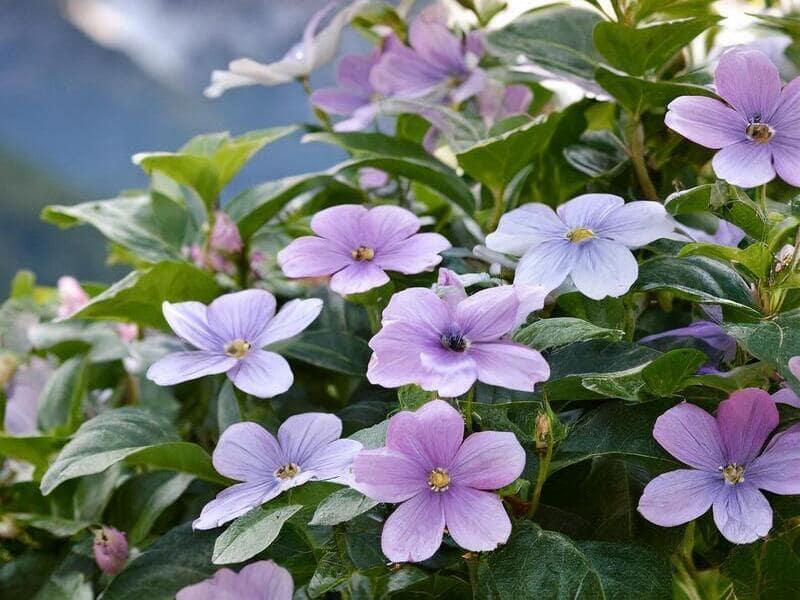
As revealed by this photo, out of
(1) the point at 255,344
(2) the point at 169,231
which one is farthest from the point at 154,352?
(1) the point at 255,344

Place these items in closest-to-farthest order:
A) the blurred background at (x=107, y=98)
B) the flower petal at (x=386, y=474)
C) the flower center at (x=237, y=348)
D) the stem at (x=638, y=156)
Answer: the flower petal at (x=386, y=474)
the flower center at (x=237, y=348)
the stem at (x=638, y=156)
the blurred background at (x=107, y=98)

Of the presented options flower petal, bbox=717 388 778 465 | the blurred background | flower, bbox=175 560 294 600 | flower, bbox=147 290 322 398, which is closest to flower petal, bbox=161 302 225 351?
flower, bbox=147 290 322 398

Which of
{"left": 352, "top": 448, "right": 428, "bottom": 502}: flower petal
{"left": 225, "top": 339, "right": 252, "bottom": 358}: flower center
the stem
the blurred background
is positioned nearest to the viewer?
{"left": 352, "top": 448, "right": 428, "bottom": 502}: flower petal

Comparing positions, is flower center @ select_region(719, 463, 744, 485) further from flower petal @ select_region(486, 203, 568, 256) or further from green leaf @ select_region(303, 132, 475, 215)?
green leaf @ select_region(303, 132, 475, 215)

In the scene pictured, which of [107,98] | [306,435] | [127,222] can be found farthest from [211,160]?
[107,98]

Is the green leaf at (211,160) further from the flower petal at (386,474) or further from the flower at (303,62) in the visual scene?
the flower petal at (386,474)

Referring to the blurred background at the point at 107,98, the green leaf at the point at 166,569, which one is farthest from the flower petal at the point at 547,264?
the blurred background at the point at 107,98

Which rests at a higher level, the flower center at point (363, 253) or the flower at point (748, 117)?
the flower at point (748, 117)

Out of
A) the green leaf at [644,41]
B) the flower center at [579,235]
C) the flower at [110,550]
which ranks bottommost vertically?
the flower at [110,550]
